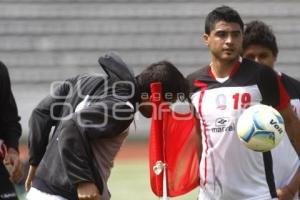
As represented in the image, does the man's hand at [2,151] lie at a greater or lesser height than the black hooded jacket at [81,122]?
lesser

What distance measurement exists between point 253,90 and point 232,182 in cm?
58

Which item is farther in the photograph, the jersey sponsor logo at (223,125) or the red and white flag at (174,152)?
the red and white flag at (174,152)

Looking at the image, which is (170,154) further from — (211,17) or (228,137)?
(211,17)

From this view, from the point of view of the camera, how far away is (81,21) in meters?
18.2

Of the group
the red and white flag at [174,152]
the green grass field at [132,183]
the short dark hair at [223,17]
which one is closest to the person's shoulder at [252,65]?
the short dark hair at [223,17]

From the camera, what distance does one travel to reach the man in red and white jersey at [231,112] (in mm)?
5801

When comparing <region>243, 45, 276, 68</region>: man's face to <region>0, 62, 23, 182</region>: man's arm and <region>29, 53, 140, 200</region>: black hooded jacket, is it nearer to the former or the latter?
<region>29, 53, 140, 200</region>: black hooded jacket

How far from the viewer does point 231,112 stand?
5809mm

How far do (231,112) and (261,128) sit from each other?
283 millimetres

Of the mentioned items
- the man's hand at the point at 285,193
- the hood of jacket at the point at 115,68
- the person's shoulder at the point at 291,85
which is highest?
the hood of jacket at the point at 115,68

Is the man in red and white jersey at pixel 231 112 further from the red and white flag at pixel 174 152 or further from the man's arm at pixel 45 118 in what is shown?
the man's arm at pixel 45 118

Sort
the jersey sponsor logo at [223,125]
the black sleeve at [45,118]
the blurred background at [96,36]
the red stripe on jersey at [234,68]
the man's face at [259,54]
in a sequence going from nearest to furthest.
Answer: the black sleeve at [45,118] < the jersey sponsor logo at [223,125] < the red stripe on jersey at [234,68] < the man's face at [259,54] < the blurred background at [96,36]

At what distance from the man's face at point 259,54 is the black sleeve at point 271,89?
72cm

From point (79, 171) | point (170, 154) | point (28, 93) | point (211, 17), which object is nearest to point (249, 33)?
point (211, 17)
